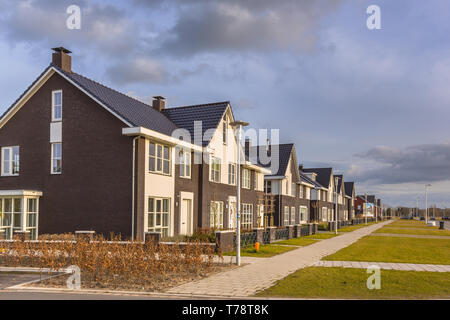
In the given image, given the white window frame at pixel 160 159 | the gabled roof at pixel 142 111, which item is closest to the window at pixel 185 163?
the white window frame at pixel 160 159

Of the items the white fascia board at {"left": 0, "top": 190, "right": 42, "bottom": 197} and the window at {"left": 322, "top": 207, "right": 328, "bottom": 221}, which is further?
the window at {"left": 322, "top": 207, "right": 328, "bottom": 221}

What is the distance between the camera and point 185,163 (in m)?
24.1

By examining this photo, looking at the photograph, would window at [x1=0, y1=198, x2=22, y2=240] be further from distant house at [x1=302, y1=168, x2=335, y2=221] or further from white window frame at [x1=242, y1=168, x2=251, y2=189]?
distant house at [x1=302, y1=168, x2=335, y2=221]

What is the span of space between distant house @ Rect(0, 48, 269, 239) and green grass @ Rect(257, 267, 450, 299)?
9.36 m

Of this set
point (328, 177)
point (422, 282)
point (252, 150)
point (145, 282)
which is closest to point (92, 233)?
point (145, 282)

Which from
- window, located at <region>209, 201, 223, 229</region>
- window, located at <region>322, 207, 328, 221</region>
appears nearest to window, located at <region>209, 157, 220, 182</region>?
window, located at <region>209, 201, 223, 229</region>

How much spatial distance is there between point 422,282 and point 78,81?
1715 centimetres

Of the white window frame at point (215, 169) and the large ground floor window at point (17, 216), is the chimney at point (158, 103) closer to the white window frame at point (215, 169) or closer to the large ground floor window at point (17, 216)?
the white window frame at point (215, 169)

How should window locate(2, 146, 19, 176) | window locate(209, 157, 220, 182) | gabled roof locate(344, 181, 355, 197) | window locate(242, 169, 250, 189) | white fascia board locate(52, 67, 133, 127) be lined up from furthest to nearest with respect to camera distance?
gabled roof locate(344, 181, 355, 197)
window locate(242, 169, 250, 189)
window locate(209, 157, 220, 182)
window locate(2, 146, 19, 176)
white fascia board locate(52, 67, 133, 127)

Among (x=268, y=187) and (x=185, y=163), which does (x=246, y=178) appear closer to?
(x=268, y=187)

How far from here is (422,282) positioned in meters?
12.0

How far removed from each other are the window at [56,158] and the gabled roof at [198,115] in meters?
7.69

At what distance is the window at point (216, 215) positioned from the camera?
86.2 feet

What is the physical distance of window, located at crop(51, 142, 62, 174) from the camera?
21.6 metres
